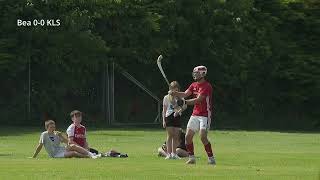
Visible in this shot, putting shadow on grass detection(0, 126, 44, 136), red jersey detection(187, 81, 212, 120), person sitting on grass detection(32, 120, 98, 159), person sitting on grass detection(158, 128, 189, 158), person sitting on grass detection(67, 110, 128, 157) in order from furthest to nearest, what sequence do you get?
1. shadow on grass detection(0, 126, 44, 136)
2. person sitting on grass detection(158, 128, 189, 158)
3. person sitting on grass detection(67, 110, 128, 157)
4. person sitting on grass detection(32, 120, 98, 159)
5. red jersey detection(187, 81, 212, 120)

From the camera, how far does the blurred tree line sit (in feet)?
148

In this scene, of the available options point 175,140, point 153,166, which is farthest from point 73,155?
point 153,166

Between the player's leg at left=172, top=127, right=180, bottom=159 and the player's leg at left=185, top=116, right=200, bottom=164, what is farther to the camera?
the player's leg at left=172, top=127, right=180, bottom=159

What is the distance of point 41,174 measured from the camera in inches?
643

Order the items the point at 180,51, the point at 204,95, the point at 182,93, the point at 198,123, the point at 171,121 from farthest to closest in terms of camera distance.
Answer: the point at 180,51 → the point at 171,121 → the point at 182,93 → the point at 198,123 → the point at 204,95

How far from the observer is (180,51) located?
4991 cm

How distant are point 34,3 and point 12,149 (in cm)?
1941

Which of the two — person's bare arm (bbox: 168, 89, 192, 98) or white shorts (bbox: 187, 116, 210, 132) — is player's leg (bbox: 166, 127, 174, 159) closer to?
person's bare arm (bbox: 168, 89, 192, 98)

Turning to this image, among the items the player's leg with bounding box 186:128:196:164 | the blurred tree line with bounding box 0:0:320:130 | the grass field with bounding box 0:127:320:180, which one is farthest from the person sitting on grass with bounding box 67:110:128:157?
A: the blurred tree line with bounding box 0:0:320:130

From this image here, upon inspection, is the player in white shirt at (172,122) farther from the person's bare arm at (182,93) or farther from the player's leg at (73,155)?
the player's leg at (73,155)

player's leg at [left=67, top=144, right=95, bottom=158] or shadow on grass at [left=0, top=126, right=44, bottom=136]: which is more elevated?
player's leg at [left=67, top=144, right=95, bottom=158]

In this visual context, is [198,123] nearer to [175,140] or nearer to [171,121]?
[175,140]

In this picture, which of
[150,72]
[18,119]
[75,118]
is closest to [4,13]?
[18,119]

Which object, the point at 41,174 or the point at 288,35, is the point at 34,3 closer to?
the point at 288,35
